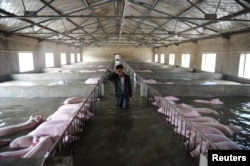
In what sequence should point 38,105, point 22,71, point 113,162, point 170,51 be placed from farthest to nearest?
point 170,51 → point 22,71 → point 38,105 → point 113,162

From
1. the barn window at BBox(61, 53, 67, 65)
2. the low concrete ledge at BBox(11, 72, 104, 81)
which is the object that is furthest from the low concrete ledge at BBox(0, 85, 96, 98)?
the barn window at BBox(61, 53, 67, 65)

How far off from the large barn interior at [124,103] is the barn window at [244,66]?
5 centimetres

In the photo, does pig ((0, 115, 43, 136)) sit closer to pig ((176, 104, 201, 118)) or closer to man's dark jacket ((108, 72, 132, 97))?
man's dark jacket ((108, 72, 132, 97))

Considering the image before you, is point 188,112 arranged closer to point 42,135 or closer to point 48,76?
point 42,135

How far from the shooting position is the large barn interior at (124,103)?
11.5 ft

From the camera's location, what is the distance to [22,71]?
1324cm

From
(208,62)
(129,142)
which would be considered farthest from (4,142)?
(208,62)

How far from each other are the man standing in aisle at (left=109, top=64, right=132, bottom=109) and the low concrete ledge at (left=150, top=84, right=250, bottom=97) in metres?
2.29

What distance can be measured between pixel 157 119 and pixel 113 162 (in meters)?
2.36

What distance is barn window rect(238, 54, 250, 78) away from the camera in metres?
10.2

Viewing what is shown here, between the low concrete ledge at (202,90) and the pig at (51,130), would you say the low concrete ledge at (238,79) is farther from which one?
the pig at (51,130)

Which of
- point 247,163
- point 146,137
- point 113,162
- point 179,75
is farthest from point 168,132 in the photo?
point 179,75

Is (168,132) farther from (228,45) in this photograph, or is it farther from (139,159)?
(228,45)

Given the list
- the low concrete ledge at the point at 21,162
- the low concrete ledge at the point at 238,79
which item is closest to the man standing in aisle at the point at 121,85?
the low concrete ledge at the point at 21,162
